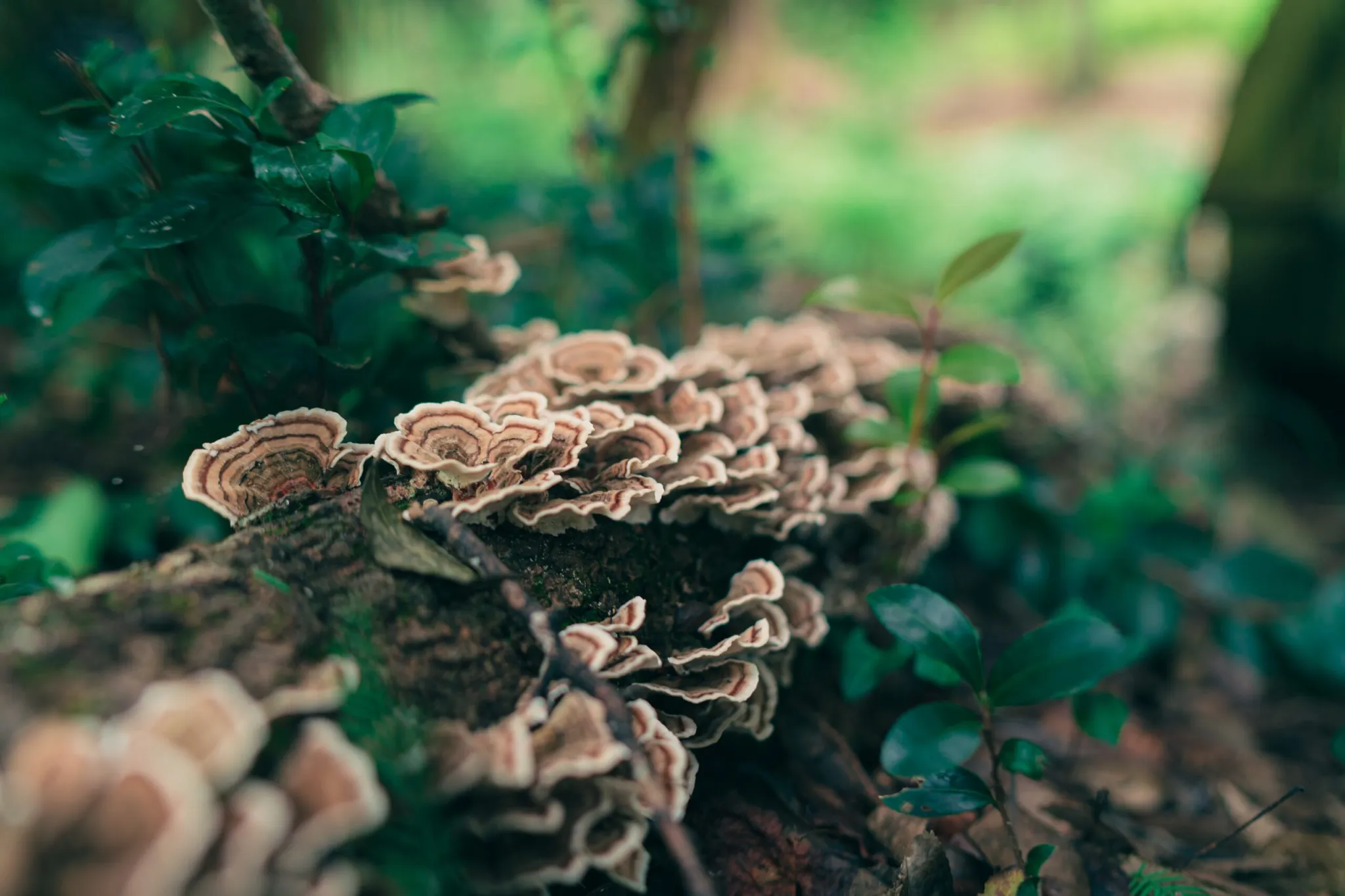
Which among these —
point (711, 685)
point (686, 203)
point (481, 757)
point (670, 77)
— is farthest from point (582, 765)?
point (670, 77)

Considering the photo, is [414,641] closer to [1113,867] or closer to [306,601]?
[306,601]

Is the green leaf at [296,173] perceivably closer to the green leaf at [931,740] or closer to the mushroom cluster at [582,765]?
the mushroom cluster at [582,765]

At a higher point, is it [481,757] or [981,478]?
[481,757]

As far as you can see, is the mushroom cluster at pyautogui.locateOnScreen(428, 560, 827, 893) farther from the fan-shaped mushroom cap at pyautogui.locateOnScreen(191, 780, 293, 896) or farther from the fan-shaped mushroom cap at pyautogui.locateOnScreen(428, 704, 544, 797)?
the fan-shaped mushroom cap at pyautogui.locateOnScreen(191, 780, 293, 896)

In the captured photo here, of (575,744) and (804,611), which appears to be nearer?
(575,744)

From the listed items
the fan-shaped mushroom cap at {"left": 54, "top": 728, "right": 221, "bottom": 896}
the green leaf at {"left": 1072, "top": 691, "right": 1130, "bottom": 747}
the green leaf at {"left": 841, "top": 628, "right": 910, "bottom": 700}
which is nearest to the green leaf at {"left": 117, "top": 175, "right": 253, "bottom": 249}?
the fan-shaped mushroom cap at {"left": 54, "top": 728, "right": 221, "bottom": 896}

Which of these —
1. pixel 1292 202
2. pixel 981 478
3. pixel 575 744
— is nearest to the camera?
pixel 575 744

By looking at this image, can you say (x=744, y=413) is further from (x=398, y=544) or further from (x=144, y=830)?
(x=144, y=830)

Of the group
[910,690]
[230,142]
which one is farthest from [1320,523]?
[230,142]
